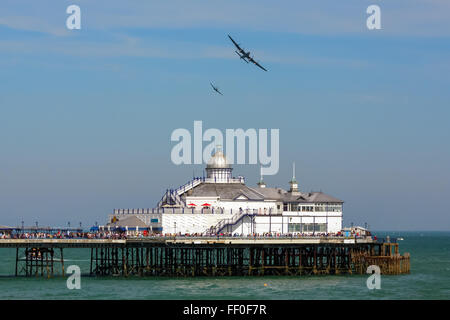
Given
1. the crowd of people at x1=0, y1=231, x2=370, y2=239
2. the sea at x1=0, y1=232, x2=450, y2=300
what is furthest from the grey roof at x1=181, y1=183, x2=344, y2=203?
the sea at x1=0, y1=232, x2=450, y2=300

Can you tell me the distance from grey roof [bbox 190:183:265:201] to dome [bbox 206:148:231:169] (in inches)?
115

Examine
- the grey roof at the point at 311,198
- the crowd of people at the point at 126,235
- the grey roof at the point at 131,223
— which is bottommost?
the crowd of people at the point at 126,235

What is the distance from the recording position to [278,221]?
381 ft

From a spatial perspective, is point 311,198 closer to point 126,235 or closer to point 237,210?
point 237,210

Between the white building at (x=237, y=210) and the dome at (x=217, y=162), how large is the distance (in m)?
1.42

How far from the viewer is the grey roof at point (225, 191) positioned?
118250 millimetres

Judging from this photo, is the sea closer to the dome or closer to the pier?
the pier

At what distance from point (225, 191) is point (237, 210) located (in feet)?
13.6

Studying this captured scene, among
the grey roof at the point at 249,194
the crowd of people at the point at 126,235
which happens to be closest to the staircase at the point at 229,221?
the crowd of people at the point at 126,235

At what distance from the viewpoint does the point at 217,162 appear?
124 meters

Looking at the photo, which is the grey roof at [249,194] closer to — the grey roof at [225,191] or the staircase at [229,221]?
the grey roof at [225,191]
